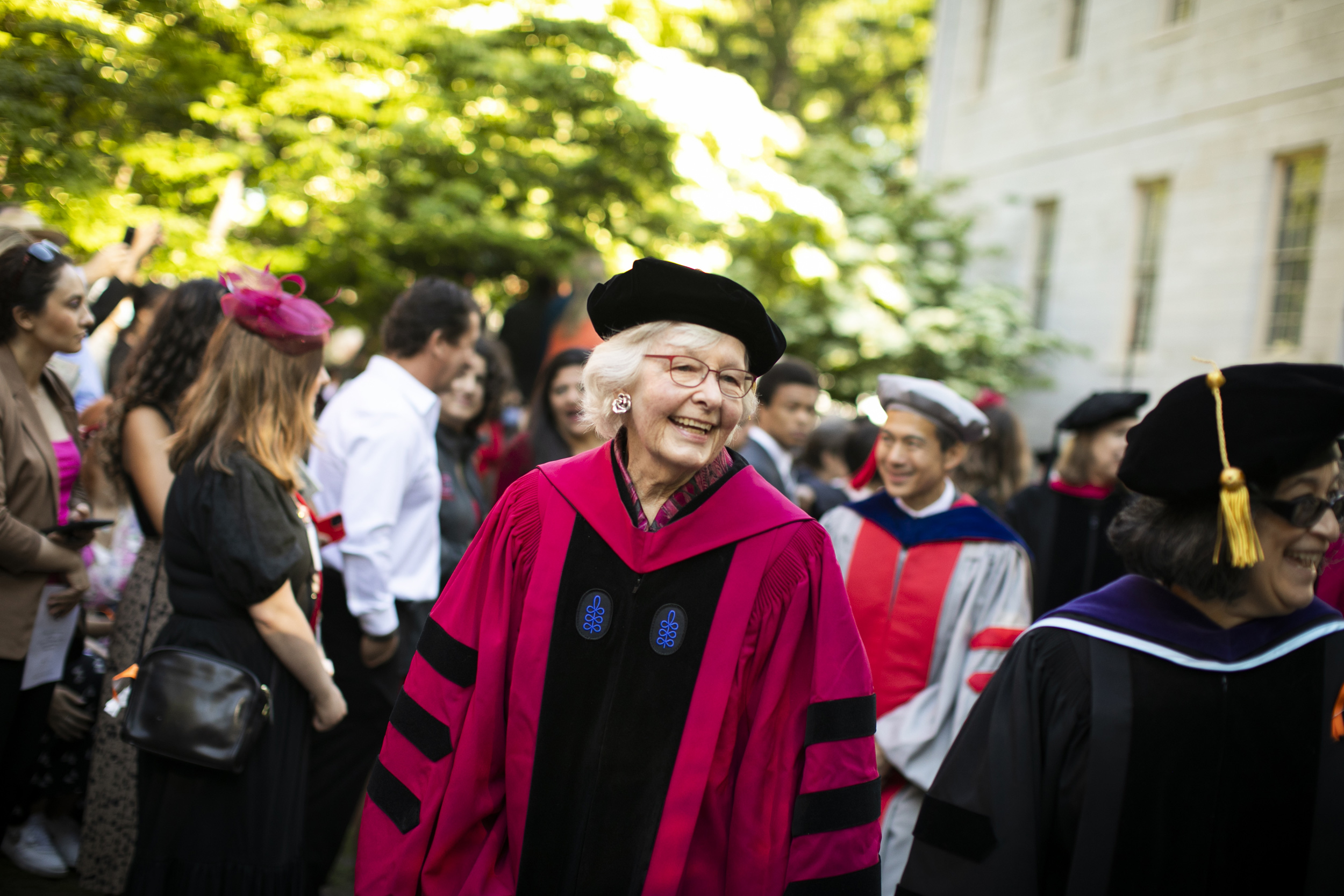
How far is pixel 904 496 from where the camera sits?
3.63m

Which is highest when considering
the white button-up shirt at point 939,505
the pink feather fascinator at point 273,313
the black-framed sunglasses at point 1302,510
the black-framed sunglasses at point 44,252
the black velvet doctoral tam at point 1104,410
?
the black velvet doctoral tam at point 1104,410

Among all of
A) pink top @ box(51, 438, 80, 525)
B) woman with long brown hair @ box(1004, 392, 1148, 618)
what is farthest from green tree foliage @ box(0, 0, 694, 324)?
woman with long brown hair @ box(1004, 392, 1148, 618)

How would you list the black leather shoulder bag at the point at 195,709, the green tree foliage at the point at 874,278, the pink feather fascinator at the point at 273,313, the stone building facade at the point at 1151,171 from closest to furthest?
the black leather shoulder bag at the point at 195,709, the pink feather fascinator at the point at 273,313, the stone building facade at the point at 1151,171, the green tree foliage at the point at 874,278

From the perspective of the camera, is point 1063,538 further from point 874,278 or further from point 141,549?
point 874,278

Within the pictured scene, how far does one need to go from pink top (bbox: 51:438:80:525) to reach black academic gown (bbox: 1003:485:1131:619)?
4.53 metres

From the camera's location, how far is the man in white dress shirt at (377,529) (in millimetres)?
3439

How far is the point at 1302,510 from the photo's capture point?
204 centimetres

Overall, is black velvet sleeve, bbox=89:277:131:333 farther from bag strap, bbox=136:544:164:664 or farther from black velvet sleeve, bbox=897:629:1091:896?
black velvet sleeve, bbox=897:629:1091:896

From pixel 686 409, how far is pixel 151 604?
1925 mm

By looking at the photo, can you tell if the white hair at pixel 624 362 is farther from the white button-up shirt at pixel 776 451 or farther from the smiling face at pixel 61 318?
the white button-up shirt at pixel 776 451

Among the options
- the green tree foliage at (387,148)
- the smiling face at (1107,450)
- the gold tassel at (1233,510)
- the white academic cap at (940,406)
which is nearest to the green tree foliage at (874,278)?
the green tree foliage at (387,148)

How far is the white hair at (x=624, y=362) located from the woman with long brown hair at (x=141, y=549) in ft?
5.67

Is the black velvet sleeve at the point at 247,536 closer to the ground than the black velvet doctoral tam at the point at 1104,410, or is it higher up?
closer to the ground

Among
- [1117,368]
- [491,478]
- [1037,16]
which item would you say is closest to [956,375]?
[1117,368]
